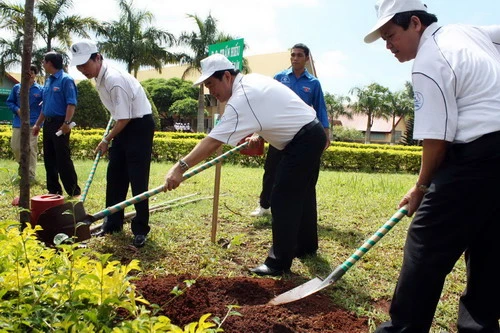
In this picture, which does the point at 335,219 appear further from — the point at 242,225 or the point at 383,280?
the point at 383,280

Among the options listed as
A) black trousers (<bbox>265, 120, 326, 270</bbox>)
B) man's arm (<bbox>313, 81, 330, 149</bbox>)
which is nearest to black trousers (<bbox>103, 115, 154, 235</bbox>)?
black trousers (<bbox>265, 120, 326, 270</bbox>)

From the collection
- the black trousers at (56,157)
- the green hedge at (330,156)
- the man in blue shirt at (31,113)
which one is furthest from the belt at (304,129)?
the green hedge at (330,156)

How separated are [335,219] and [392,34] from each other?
350cm

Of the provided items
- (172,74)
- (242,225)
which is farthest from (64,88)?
(172,74)

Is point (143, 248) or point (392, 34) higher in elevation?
point (392, 34)

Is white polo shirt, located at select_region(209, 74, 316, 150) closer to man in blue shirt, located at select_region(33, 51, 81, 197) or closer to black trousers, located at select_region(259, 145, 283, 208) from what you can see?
black trousers, located at select_region(259, 145, 283, 208)

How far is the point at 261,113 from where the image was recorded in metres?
2.89

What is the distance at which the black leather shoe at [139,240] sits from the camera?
3.74m

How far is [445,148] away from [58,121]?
4924 millimetres

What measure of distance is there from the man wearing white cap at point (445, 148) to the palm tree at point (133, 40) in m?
27.1

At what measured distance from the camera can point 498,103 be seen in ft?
5.86

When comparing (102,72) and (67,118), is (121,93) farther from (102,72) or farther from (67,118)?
(67,118)

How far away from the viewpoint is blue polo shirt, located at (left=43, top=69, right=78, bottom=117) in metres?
5.38

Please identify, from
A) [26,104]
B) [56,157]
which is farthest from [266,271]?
[56,157]
